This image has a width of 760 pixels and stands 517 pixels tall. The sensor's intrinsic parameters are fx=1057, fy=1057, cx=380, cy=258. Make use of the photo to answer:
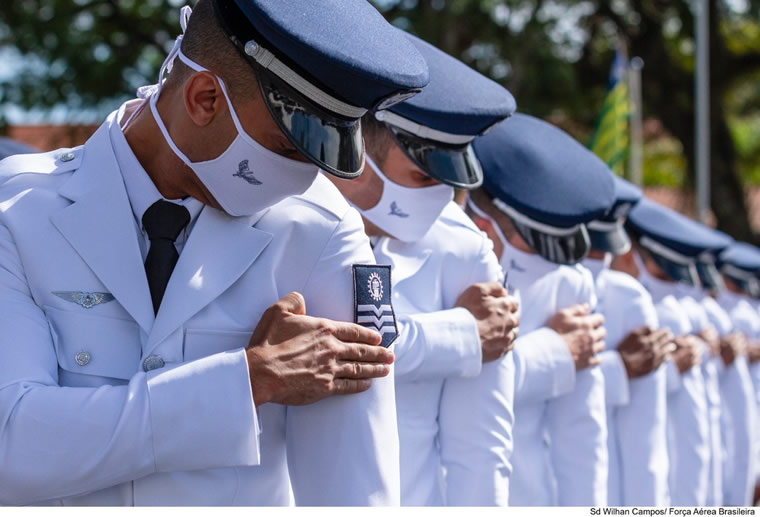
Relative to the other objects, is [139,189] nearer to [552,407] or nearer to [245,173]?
[245,173]

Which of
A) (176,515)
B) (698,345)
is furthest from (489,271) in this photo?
(698,345)

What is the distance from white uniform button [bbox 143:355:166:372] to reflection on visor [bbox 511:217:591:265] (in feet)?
7.64

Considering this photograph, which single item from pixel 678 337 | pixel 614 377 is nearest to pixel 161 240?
pixel 614 377

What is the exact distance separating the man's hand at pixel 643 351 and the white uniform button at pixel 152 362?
3.71 meters

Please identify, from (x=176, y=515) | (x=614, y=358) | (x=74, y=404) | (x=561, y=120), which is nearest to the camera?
(x=74, y=404)

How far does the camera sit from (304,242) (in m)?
Answer: 2.36

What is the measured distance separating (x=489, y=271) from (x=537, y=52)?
33.0ft

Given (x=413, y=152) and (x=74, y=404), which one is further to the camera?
(x=413, y=152)

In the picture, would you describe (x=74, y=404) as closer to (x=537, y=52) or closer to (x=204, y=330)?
(x=204, y=330)

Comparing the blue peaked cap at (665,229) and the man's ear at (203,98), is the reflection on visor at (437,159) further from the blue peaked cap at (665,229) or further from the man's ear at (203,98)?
the blue peaked cap at (665,229)

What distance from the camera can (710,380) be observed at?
8.54m

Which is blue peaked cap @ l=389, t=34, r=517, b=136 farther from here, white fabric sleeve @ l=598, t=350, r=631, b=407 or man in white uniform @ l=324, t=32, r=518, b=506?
white fabric sleeve @ l=598, t=350, r=631, b=407

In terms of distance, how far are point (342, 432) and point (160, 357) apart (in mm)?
420

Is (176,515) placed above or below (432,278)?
below
